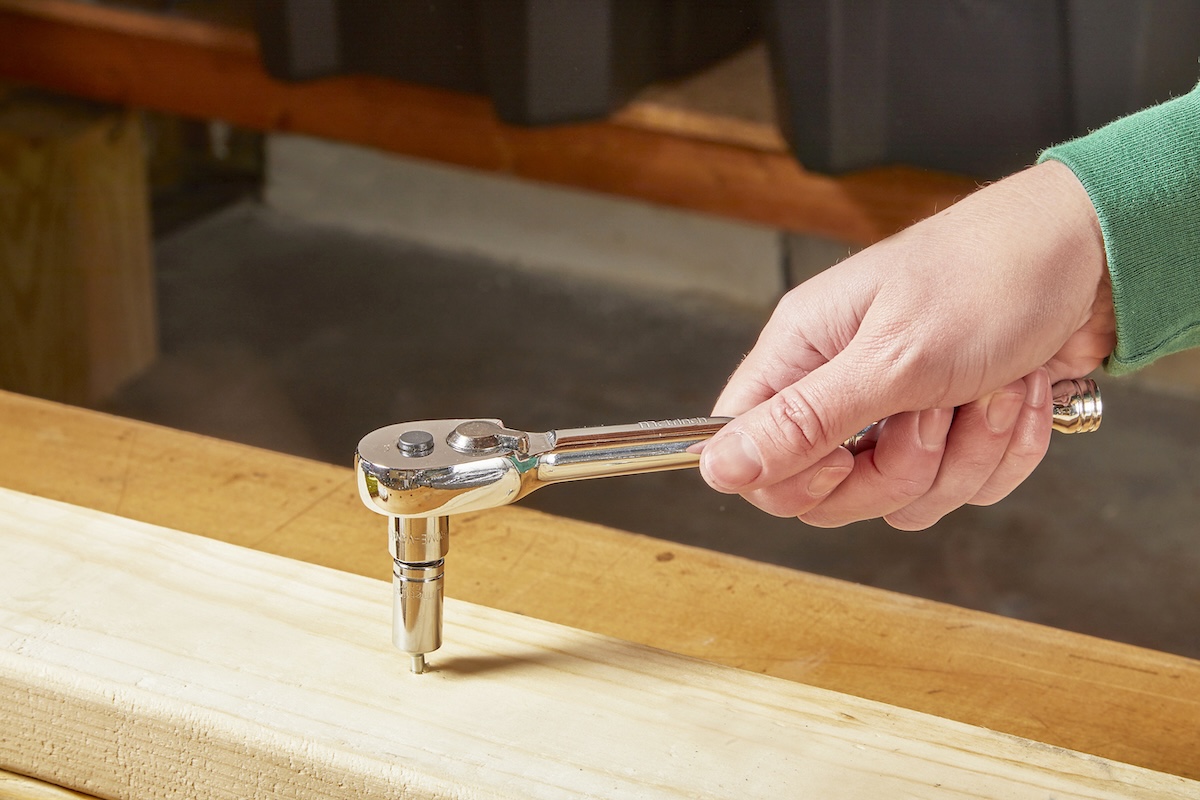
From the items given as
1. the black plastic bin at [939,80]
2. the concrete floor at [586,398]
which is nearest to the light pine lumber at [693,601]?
the black plastic bin at [939,80]

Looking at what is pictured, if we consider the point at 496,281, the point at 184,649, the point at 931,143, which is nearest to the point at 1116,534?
the point at 931,143

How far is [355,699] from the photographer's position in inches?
14.6

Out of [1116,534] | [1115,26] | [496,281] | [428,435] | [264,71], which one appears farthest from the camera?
[496,281]

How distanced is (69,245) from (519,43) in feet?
1.77

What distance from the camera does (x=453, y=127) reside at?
0.98 m

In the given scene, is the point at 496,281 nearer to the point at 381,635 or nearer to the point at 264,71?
the point at 264,71

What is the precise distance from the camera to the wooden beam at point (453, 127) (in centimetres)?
88

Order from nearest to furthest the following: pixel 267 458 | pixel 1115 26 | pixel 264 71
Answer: pixel 267 458
pixel 1115 26
pixel 264 71

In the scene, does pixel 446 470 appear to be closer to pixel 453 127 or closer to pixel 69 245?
pixel 453 127

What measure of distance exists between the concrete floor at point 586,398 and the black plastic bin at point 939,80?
44 cm

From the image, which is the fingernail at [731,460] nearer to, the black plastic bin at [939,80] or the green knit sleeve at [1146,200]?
the green knit sleeve at [1146,200]

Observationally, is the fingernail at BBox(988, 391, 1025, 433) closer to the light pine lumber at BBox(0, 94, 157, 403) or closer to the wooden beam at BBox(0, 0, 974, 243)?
the wooden beam at BBox(0, 0, 974, 243)

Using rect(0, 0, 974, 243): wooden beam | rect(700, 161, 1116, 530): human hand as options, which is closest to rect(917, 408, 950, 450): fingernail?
rect(700, 161, 1116, 530): human hand

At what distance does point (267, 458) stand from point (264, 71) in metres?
0.58
